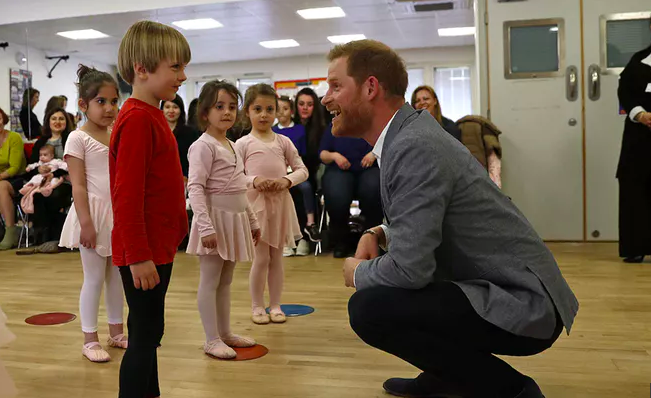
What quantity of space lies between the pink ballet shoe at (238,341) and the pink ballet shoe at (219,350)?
0.30ft

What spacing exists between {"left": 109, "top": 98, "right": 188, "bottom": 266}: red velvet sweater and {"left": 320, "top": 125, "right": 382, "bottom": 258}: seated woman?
9.94 ft

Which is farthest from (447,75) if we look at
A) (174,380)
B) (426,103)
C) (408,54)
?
(174,380)

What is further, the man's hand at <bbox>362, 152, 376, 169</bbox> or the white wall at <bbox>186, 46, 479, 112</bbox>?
the white wall at <bbox>186, 46, 479, 112</bbox>

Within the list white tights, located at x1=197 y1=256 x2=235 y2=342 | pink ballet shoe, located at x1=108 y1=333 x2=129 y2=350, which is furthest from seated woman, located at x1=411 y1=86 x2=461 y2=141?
pink ballet shoe, located at x1=108 y1=333 x2=129 y2=350

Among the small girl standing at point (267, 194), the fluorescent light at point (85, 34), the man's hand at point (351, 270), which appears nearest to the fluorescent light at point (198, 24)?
the fluorescent light at point (85, 34)

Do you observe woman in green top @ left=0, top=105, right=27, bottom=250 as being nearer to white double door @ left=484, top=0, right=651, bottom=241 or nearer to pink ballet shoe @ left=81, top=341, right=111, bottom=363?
pink ballet shoe @ left=81, top=341, right=111, bottom=363

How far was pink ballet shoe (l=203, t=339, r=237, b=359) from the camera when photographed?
2307 millimetres

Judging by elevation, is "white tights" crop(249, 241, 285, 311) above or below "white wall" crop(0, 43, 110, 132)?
below

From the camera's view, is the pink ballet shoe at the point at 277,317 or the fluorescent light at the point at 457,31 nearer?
the pink ballet shoe at the point at 277,317

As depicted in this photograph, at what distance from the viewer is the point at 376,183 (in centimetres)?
464

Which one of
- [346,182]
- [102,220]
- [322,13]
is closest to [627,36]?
[346,182]

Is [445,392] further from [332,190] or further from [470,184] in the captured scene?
[332,190]

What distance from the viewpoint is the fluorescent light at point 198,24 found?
6867mm

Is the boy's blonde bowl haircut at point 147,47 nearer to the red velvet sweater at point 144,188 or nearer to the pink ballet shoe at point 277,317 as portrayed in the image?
the red velvet sweater at point 144,188
